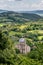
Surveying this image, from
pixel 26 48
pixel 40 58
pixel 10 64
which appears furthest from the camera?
pixel 26 48

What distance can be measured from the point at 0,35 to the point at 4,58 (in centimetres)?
564

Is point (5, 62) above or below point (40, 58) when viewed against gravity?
above

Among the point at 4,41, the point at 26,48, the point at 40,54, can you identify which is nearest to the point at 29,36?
the point at 26,48

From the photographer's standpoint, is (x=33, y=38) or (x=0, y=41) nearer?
(x=0, y=41)

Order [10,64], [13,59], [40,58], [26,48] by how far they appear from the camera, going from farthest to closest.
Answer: [26,48]
[40,58]
[13,59]
[10,64]

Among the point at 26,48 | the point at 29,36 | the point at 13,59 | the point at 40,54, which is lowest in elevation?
the point at 29,36

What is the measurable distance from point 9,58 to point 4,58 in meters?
1.01

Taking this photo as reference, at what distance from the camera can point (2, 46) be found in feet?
92.5

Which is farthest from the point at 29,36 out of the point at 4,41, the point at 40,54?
the point at 4,41

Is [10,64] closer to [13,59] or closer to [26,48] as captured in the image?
[13,59]

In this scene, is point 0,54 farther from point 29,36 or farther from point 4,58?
point 29,36

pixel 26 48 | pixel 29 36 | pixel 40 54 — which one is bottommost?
pixel 29 36

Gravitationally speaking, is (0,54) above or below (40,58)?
above

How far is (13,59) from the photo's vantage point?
25359 millimetres
